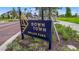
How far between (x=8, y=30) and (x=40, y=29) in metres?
0.35

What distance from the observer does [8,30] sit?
9.96ft

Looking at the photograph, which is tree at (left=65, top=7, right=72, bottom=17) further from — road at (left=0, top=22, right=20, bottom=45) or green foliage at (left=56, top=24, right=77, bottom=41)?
road at (left=0, top=22, right=20, bottom=45)

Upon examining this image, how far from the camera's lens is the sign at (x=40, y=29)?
301 centimetres

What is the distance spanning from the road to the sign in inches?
4.4

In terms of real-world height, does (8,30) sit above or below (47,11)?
below

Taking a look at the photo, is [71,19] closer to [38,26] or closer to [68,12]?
[68,12]

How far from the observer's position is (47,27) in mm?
3010

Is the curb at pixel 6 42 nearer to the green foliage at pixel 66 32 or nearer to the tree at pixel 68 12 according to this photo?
the green foliage at pixel 66 32

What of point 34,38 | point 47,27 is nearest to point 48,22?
point 47,27

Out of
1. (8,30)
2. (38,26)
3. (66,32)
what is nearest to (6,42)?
(8,30)
